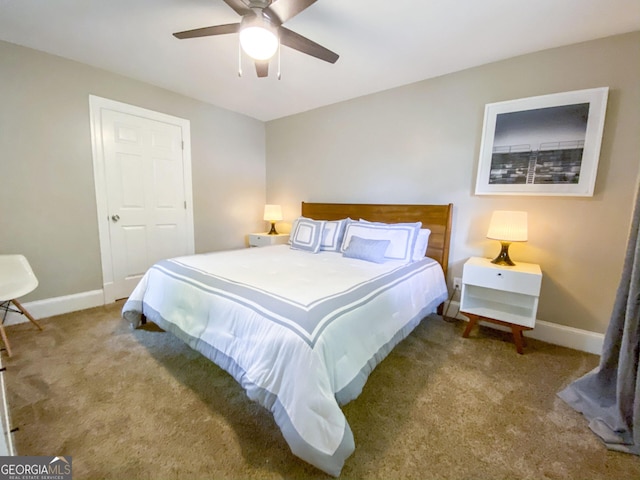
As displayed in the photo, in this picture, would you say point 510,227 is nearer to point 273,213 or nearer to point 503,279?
point 503,279

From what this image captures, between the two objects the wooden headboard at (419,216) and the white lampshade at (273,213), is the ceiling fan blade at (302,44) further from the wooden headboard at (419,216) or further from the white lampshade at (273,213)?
the white lampshade at (273,213)

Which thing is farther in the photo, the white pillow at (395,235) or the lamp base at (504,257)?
the white pillow at (395,235)

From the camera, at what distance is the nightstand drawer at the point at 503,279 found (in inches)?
79.1

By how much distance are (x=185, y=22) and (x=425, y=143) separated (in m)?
2.37

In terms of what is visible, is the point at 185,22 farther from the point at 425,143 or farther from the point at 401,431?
the point at 401,431

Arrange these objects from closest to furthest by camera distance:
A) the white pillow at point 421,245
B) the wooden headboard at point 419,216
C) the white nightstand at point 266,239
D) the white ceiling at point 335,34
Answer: the white ceiling at point 335,34, the white pillow at point 421,245, the wooden headboard at point 419,216, the white nightstand at point 266,239

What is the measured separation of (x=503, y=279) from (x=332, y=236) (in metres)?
1.65

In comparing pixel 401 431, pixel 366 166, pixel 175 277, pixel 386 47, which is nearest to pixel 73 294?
pixel 175 277

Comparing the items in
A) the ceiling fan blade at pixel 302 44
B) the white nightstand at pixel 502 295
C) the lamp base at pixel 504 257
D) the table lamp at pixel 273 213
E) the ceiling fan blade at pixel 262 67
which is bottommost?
the white nightstand at pixel 502 295

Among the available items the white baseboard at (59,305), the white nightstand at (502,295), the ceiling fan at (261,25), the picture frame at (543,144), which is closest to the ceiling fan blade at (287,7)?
the ceiling fan at (261,25)

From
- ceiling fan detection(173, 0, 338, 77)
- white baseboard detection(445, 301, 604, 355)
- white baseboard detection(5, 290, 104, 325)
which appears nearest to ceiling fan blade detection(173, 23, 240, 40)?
ceiling fan detection(173, 0, 338, 77)

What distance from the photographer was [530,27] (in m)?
1.89

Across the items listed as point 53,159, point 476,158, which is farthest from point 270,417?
point 53,159

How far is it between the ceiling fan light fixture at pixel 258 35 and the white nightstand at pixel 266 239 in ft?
8.28
